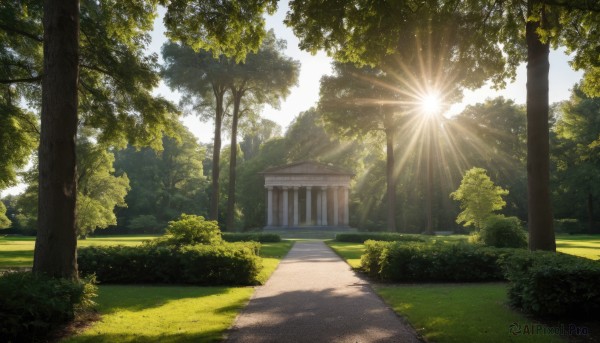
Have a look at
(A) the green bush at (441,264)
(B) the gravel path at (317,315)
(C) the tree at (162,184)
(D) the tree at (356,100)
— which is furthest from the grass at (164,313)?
(C) the tree at (162,184)

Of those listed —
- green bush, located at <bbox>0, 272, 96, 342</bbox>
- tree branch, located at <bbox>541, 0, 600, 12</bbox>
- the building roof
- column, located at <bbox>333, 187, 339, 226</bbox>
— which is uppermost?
the building roof

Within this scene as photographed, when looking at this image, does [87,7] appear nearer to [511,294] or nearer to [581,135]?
[511,294]

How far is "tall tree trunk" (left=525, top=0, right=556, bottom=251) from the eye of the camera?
1334 centimetres

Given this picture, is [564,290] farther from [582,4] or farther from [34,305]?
[34,305]

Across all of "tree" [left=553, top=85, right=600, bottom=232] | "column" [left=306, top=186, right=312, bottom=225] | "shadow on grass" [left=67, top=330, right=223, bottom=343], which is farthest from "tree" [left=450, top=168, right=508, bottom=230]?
"column" [left=306, top=186, right=312, bottom=225]

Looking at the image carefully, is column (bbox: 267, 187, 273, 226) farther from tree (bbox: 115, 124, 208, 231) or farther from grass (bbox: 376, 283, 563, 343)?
grass (bbox: 376, 283, 563, 343)

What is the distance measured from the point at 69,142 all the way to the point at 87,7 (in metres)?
8.98

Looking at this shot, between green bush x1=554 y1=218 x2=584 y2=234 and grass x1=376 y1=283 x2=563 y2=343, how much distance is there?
4412 cm

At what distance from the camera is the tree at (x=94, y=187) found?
3578cm

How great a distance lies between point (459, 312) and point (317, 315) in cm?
277

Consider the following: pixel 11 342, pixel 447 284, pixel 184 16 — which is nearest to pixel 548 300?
pixel 447 284

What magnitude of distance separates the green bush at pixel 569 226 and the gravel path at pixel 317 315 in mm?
45322

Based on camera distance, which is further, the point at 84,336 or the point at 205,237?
the point at 205,237

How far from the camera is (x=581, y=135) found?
142ft
